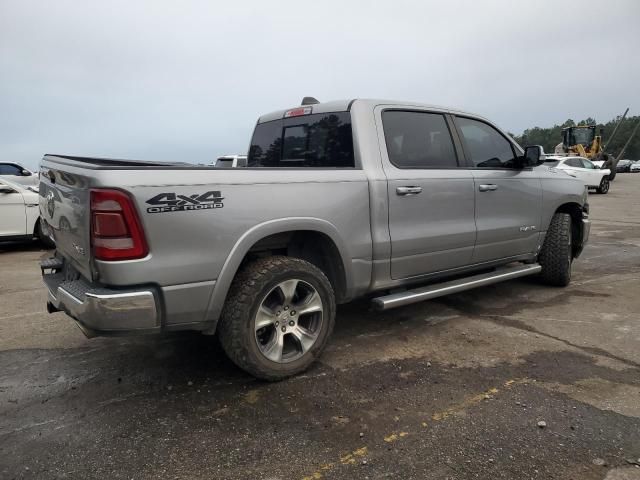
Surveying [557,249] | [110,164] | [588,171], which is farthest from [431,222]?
[588,171]

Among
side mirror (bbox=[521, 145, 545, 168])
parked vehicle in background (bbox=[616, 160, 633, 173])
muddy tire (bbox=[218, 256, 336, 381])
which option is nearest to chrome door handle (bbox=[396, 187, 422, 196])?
muddy tire (bbox=[218, 256, 336, 381])

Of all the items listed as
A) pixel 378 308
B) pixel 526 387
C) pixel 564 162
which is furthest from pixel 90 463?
pixel 564 162

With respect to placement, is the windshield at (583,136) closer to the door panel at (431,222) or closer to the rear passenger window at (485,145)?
the rear passenger window at (485,145)

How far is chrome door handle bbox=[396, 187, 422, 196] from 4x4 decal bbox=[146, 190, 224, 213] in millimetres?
1416

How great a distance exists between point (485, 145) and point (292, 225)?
2.43 meters

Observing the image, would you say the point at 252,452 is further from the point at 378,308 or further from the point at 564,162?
the point at 564,162

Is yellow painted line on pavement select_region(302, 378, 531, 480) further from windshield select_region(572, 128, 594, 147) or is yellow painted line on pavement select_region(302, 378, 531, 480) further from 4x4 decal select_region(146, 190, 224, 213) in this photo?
windshield select_region(572, 128, 594, 147)

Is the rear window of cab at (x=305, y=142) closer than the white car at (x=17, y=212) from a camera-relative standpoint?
Yes

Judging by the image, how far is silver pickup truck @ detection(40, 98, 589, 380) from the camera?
259cm

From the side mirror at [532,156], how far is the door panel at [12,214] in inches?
316

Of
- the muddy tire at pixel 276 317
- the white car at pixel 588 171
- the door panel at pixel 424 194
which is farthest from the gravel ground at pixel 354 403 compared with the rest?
the white car at pixel 588 171

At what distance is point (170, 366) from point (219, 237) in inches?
48.8

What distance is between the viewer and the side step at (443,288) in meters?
3.60

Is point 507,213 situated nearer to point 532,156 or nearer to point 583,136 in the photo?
point 532,156
